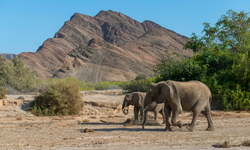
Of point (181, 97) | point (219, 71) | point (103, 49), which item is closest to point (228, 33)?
point (219, 71)

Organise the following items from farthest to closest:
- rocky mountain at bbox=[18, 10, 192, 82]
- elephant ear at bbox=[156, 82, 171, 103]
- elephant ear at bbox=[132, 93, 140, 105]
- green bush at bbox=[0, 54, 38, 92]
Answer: rocky mountain at bbox=[18, 10, 192, 82] < green bush at bbox=[0, 54, 38, 92] < elephant ear at bbox=[132, 93, 140, 105] < elephant ear at bbox=[156, 82, 171, 103]

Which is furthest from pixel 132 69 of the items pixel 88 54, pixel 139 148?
pixel 139 148

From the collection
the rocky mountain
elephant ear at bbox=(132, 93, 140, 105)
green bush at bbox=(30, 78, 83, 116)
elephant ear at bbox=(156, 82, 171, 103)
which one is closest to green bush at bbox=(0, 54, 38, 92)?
the rocky mountain

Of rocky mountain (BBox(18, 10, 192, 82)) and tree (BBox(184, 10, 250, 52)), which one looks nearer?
tree (BBox(184, 10, 250, 52))

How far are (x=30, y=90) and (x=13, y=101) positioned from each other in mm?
12725

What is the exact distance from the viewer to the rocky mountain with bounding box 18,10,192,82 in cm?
8219

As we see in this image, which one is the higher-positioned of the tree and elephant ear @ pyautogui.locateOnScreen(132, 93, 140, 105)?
the tree

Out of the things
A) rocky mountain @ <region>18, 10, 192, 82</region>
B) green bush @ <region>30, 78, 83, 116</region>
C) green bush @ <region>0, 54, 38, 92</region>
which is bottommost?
green bush @ <region>30, 78, 83, 116</region>

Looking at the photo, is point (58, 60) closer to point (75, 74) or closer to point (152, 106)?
point (75, 74)

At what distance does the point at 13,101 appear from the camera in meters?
19.6

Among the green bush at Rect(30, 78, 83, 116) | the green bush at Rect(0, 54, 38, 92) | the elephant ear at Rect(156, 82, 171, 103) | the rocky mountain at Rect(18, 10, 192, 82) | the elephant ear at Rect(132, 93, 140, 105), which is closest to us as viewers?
the elephant ear at Rect(156, 82, 171, 103)

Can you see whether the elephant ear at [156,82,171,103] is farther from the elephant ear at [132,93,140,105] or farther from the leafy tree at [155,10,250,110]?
the leafy tree at [155,10,250,110]

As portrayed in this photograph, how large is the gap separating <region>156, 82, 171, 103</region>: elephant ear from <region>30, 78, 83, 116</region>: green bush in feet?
31.5

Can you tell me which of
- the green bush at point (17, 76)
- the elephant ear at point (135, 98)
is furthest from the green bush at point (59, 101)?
the green bush at point (17, 76)
